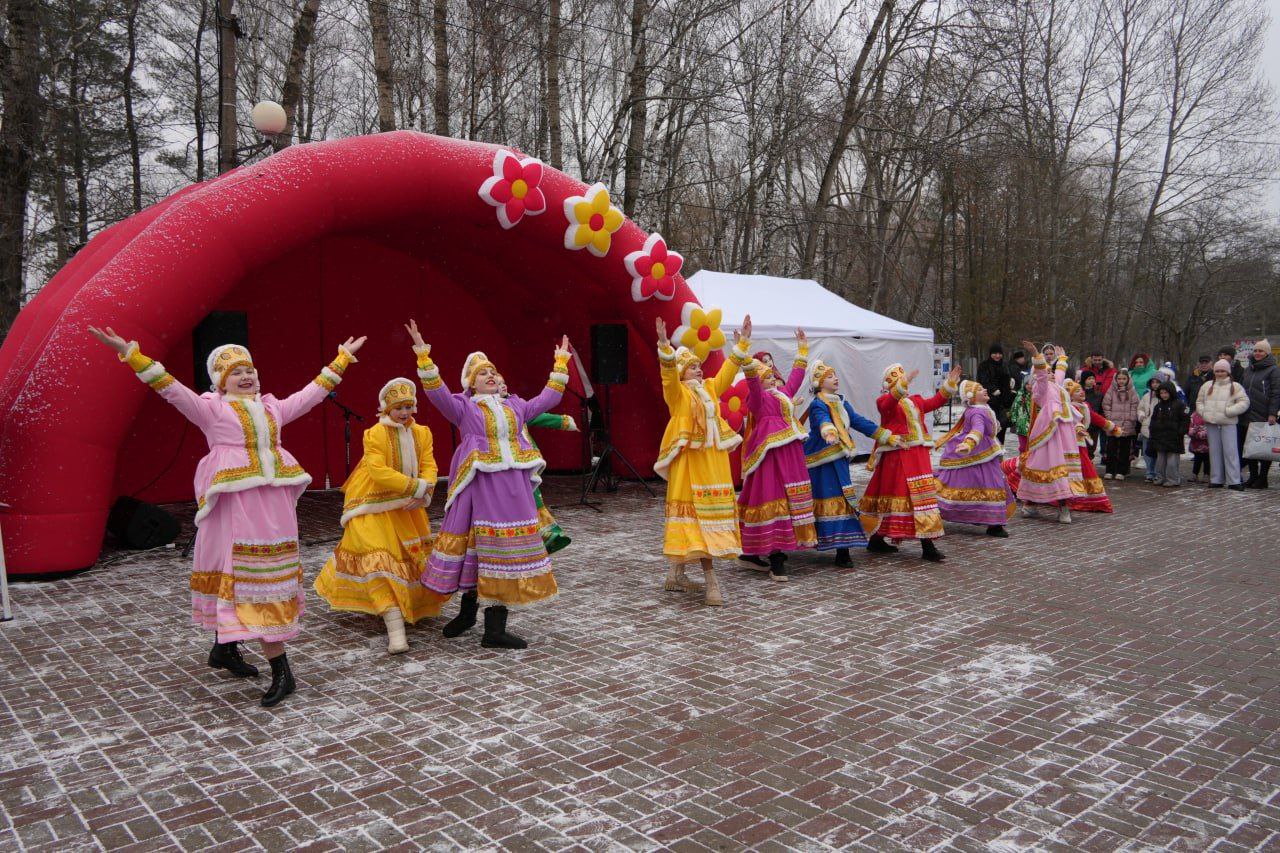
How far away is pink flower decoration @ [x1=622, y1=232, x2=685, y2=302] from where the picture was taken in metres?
9.47

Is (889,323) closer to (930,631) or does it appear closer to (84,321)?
(930,631)

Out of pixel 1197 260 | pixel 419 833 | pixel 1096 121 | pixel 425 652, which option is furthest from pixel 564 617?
pixel 1197 260

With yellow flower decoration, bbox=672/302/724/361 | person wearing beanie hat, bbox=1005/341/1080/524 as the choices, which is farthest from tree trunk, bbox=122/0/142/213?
person wearing beanie hat, bbox=1005/341/1080/524

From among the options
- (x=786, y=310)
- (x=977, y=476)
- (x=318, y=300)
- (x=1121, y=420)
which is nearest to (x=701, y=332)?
(x=977, y=476)

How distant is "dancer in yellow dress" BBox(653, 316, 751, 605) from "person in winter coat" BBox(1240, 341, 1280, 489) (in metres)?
9.02

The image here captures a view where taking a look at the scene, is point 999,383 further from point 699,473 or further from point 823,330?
point 699,473

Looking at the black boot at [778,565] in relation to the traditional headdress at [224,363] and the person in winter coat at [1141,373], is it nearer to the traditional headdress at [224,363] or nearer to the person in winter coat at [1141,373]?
the traditional headdress at [224,363]

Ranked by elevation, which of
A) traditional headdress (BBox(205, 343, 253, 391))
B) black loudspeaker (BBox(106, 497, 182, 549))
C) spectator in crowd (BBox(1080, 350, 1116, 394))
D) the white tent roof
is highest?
the white tent roof

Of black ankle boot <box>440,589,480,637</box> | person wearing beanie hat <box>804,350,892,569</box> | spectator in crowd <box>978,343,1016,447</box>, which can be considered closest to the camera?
black ankle boot <box>440,589,480,637</box>

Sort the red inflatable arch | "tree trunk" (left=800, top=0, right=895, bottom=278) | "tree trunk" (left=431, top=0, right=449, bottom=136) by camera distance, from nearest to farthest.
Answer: the red inflatable arch
"tree trunk" (left=431, top=0, right=449, bottom=136)
"tree trunk" (left=800, top=0, right=895, bottom=278)

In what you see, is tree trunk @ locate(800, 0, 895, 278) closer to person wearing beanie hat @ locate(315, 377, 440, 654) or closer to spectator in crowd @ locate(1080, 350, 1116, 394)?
spectator in crowd @ locate(1080, 350, 1116, 394)

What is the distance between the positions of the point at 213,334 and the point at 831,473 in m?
5.01

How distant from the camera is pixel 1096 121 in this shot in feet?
84.3

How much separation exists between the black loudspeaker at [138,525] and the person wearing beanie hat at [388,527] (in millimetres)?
3402
